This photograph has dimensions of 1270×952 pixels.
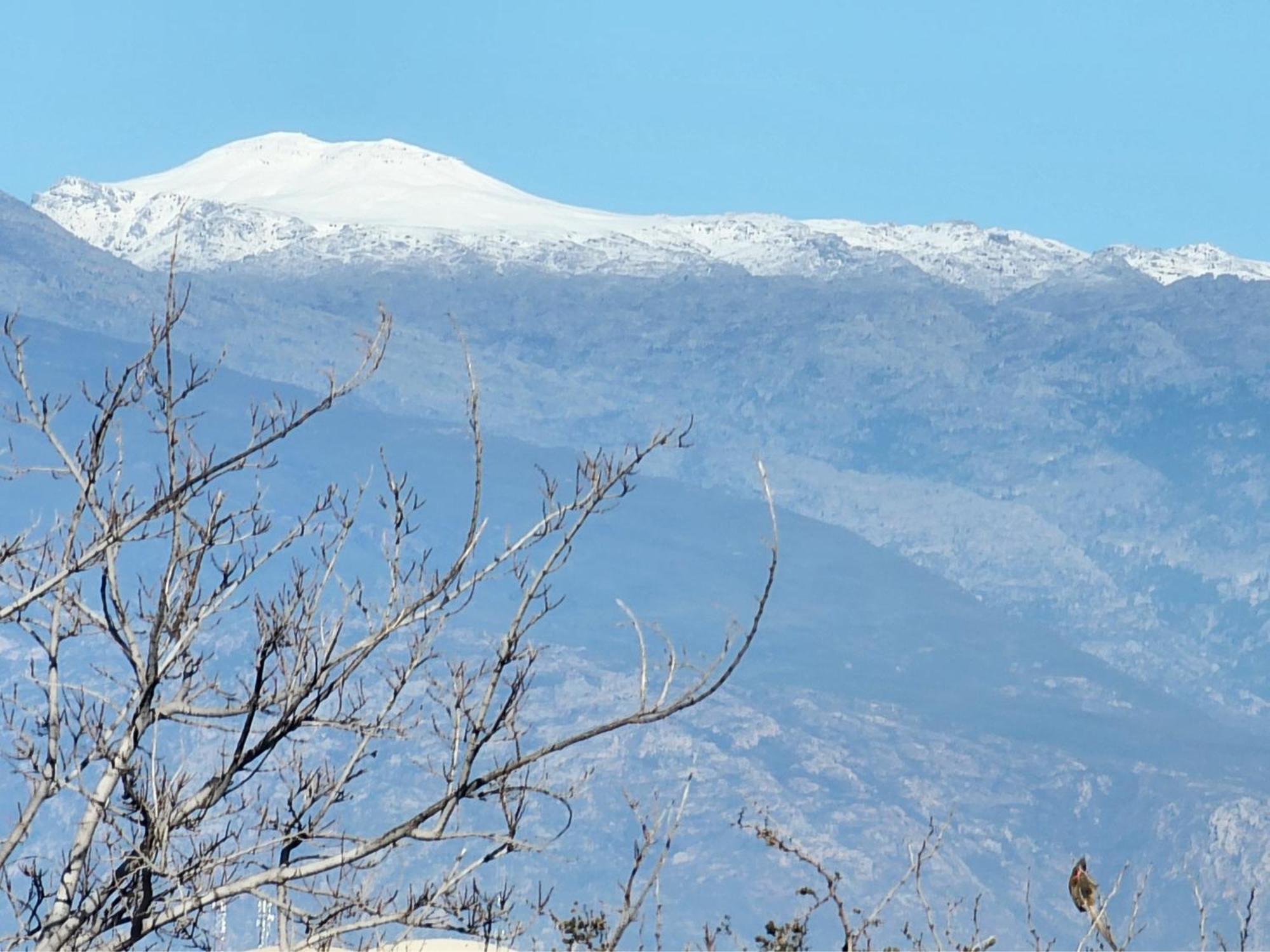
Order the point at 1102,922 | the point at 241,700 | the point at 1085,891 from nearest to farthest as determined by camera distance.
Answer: the point at 1085,891, the point at 1102,922, the point at 241,700

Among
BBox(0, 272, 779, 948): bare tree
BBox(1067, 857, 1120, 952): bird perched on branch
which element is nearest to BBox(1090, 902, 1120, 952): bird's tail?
BBox(1067, 857, 1120, 952): bird perched on branch

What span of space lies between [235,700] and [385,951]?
6.34 metres

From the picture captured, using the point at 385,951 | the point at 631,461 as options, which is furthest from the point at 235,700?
the point at 385,951

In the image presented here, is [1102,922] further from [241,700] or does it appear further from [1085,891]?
[241,700]

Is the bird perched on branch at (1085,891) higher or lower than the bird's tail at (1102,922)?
higher

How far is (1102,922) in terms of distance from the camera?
779 cm

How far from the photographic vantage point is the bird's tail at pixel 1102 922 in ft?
23.9

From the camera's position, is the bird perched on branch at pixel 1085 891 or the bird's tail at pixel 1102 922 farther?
the bird's tail at pixel 1102 922

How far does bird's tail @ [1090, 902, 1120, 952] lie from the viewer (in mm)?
7273

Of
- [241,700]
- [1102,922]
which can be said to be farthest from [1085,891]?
[241,700]

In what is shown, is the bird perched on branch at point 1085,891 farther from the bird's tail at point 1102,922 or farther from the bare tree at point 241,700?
the bare tree at point 241,700

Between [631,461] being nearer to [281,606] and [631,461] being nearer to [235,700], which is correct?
[281,606]

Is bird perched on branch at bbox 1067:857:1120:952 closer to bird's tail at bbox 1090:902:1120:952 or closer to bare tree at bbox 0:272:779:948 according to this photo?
bird's tail at bbox 1090:902:1120:952

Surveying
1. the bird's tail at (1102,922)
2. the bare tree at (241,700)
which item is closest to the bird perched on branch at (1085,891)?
the bird's tail at (1102,922)
